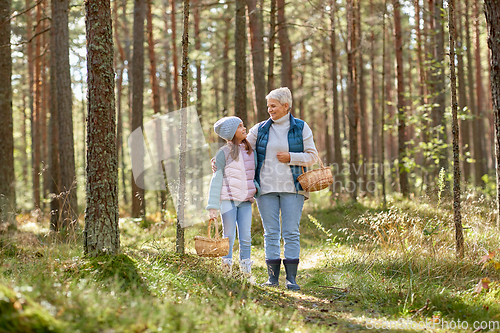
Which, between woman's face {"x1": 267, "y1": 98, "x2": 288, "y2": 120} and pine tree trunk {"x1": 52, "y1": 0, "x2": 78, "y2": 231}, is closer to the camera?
woman's face {"x1": 267, "y1": 98, "x2": 288, "y2": 120}

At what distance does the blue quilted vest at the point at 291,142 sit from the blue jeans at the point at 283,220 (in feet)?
0.62

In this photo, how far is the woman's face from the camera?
Answer: 4445mm

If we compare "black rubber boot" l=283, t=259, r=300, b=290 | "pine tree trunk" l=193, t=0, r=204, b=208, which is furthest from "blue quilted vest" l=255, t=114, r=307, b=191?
"pine tree trunk" l=193, t=0, r=204, b=208

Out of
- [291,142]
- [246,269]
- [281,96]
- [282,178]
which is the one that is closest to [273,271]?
[246,269]

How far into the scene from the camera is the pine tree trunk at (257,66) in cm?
993

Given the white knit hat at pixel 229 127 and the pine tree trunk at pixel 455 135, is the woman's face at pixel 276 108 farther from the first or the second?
the pine tree trunk at pixel 455 135

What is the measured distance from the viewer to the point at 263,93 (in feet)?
33.2

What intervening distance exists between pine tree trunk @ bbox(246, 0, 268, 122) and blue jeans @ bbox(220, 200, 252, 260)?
→ 18.3 feet

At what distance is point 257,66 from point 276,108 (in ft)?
20.3

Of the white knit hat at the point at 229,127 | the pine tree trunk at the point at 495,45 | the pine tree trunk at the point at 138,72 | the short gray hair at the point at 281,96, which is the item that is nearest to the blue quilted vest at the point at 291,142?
the short gray hair at the point at 281,96

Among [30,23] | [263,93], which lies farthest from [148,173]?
[263,93]

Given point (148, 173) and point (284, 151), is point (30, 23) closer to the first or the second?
point (148, 173)

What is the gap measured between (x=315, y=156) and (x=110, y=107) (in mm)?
2370

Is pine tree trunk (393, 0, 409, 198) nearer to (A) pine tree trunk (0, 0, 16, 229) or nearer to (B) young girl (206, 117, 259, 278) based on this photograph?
(B) young girl (206, 117, 259, 278)
